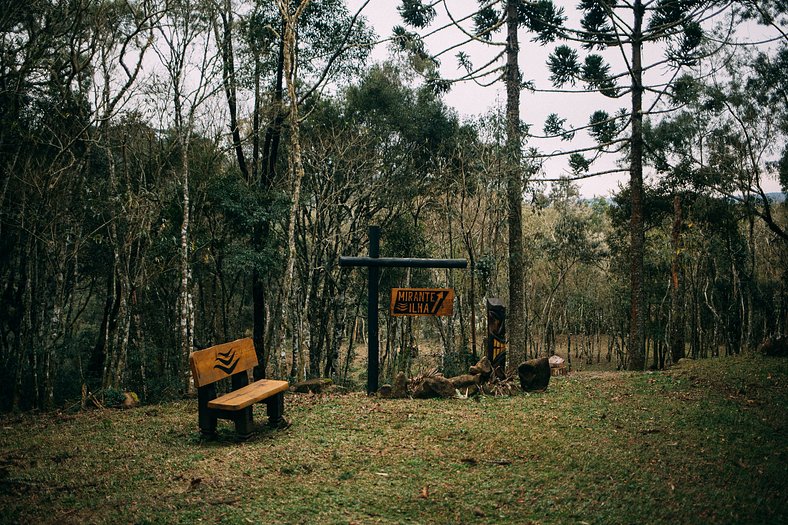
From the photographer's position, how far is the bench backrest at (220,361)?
5469 millimetres

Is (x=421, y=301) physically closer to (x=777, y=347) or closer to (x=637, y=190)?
(x=777, y=347)

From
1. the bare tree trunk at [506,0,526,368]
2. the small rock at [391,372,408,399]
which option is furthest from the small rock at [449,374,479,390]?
the bare tree trunk at [506,0,526,368]

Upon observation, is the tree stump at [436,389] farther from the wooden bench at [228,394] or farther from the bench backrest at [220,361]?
the bench backrest at [220,361]

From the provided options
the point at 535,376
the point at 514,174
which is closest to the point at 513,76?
the point at 514,174

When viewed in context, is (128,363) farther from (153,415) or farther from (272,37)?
(272,37)

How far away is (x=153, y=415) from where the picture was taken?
7.23 m

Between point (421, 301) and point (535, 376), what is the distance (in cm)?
234

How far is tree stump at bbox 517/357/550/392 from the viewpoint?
8.23 metres

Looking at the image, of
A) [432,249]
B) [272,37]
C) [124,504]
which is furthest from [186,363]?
[432,249]

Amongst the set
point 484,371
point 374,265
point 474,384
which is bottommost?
point 474,384

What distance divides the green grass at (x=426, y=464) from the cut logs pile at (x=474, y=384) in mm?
580

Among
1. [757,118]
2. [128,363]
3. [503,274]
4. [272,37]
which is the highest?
[272,37]

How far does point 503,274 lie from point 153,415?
71.8 feet

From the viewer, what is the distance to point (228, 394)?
5934mm
